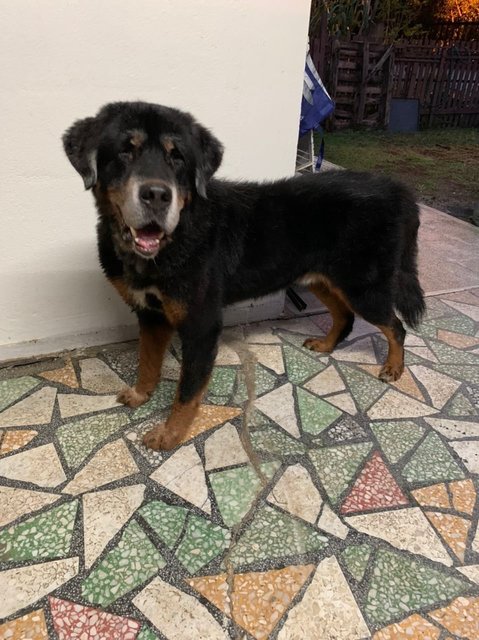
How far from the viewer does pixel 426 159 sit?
35.6ft

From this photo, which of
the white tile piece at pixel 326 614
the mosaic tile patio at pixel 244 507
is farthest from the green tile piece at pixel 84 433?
the white tile piece at pixel 326 614

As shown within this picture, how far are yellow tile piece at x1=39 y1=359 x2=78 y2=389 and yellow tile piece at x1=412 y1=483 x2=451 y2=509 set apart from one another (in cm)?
212

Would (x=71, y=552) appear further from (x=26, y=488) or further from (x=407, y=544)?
(x=407, y=544)

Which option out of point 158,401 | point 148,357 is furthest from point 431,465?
point 148,357

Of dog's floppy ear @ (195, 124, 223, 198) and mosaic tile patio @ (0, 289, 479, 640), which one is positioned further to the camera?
dog's floppy ear @ (195, 124, 223, 198)

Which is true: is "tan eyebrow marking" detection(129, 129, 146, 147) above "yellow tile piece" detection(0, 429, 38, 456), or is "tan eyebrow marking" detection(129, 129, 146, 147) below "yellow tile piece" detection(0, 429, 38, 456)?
above

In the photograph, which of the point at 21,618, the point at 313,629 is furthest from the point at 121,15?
the point at 313,629

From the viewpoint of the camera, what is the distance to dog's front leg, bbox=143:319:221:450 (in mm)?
2568

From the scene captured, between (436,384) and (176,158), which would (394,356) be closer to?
(436,384)

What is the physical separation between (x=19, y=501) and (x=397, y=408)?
7.28 feet

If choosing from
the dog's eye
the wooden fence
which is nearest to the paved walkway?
the dog's eye

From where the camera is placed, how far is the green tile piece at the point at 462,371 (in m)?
3.39

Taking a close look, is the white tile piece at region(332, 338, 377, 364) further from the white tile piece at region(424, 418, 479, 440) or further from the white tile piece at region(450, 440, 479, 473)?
the white tile piece at region(450, 440, 479, 473)

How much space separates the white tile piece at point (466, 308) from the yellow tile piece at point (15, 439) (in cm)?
361
